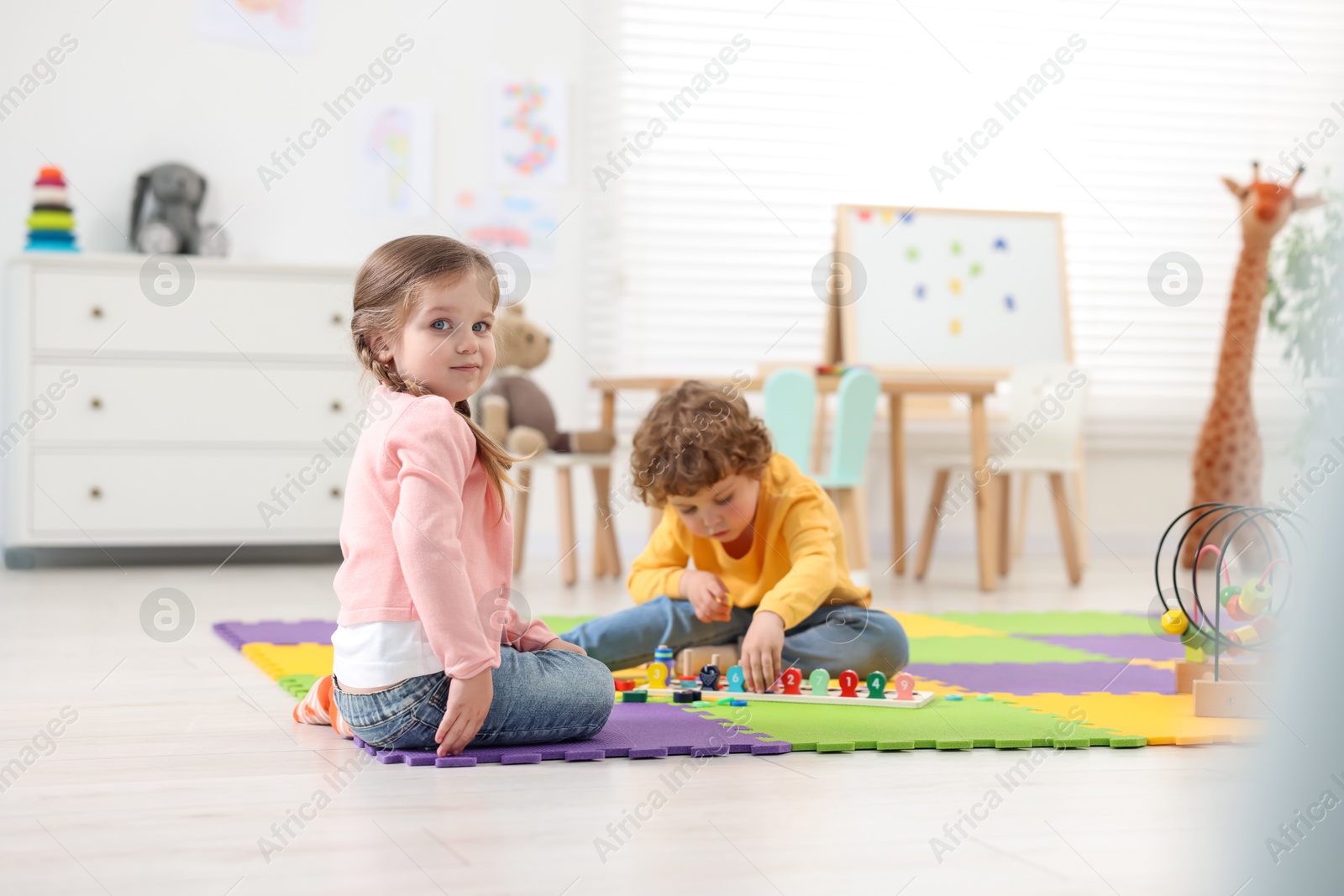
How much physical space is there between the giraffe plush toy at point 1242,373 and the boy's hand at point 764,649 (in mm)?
2646

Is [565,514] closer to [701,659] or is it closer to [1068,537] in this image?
[1068,537]

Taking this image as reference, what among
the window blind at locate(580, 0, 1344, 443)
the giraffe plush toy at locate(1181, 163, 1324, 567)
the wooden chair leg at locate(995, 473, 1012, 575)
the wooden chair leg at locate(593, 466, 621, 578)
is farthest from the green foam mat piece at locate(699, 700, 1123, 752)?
the window blind at locate(580, 0, 1344, 443)

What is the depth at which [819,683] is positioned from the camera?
1.76 meters

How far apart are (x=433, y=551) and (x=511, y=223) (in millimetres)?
3223

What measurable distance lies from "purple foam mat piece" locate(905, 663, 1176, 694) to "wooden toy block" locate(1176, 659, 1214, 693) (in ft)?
0.12

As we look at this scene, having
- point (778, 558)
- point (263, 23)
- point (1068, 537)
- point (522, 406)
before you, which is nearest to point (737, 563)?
point (778, 558)

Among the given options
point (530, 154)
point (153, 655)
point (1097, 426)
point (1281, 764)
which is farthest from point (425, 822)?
point (1097, 426)

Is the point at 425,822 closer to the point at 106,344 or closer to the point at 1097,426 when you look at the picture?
the point at 106,344

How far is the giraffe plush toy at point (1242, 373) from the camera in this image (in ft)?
13.2

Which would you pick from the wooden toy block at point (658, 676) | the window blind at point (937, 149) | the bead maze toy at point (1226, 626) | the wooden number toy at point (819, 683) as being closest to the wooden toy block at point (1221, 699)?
the bead maze toy at point (1226, 626)

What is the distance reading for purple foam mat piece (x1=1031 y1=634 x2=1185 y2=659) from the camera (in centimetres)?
233

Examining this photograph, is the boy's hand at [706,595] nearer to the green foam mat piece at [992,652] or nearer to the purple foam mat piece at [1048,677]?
the purple foam mat piece at [1048,677]

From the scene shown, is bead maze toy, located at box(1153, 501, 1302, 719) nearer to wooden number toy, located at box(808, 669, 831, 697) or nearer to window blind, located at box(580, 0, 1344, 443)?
wooden number toy, located at box(808, 669, 831, 697)

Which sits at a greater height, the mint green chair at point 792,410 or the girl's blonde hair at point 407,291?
the girl's blonde hair at point 407,291
